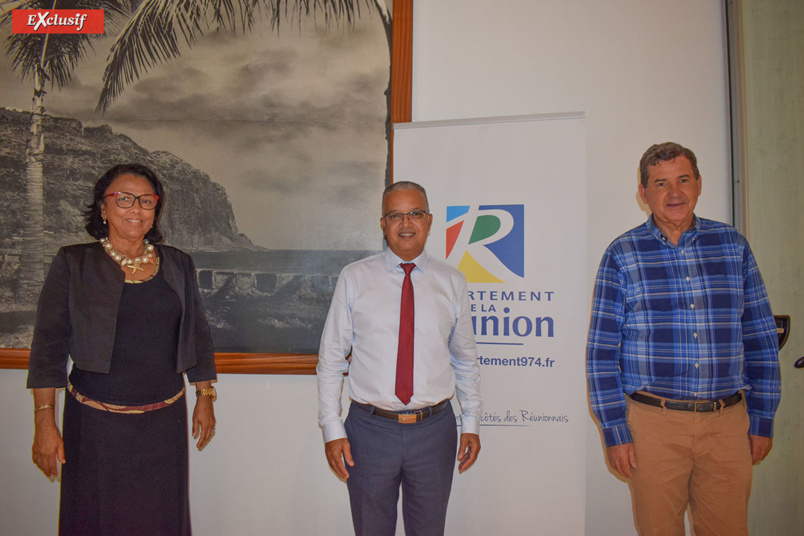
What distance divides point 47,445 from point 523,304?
78.2 inches

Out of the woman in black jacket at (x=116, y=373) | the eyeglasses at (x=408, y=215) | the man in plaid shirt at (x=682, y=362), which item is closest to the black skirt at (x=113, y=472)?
the woman in black jacket at (x=116, y=373)

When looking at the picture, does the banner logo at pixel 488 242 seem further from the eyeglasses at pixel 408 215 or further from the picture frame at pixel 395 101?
the picture frame at pixel 395 101

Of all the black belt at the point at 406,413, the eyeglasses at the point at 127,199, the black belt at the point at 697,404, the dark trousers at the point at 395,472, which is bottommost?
the dark trousers at the point at 395,472

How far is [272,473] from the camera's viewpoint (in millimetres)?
2582

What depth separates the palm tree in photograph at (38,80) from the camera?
2.74 meters

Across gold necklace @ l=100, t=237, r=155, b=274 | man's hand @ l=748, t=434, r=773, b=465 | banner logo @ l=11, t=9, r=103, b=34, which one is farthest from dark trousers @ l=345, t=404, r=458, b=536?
banner logo @ l=11, t=9, r=103, b=34

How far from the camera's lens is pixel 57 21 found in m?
2.79

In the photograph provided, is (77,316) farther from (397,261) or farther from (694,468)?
(694,468)

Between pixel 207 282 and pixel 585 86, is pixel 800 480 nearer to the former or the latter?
pixel 585 86

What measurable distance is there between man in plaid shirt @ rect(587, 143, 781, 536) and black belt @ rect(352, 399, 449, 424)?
2.05ft

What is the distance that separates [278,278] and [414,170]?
100 centimetres

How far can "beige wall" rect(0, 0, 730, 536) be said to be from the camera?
2479 millimetres

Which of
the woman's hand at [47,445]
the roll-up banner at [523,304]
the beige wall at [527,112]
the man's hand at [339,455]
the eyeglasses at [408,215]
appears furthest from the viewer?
the beige wall at [527,112]

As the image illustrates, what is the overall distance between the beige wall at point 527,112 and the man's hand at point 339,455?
0.87 metres
